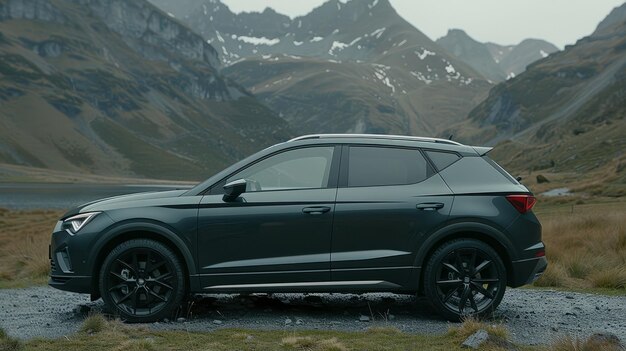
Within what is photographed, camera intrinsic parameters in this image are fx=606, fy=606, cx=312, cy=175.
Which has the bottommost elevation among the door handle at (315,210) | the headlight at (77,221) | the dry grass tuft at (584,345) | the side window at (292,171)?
the dry grass tuft at (584,345)

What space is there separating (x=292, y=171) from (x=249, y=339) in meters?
2.20

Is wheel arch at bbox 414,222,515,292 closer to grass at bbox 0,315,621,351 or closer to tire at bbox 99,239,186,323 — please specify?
grass at bbox 0,315,621,351

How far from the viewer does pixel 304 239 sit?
7172 millimetres

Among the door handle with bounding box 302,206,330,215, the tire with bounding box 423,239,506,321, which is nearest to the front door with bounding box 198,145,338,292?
the door handle with bounding box 302,206,330,215

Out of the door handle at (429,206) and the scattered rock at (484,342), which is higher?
the door handle at (429,206)

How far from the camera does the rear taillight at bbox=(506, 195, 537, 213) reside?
7.32 metres

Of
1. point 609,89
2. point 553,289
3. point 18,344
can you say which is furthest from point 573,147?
point 18,344

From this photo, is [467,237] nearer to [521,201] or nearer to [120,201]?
[521,201]

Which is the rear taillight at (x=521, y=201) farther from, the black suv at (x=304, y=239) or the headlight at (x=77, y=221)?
the headlight at (x=77, y=221)

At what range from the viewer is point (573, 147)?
366ft

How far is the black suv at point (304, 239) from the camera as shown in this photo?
714cm

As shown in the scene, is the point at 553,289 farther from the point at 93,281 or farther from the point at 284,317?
the point at 93,281

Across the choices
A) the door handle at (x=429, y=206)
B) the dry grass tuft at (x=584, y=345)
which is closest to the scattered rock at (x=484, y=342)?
the dry grass tuft at (x=584, y=345)

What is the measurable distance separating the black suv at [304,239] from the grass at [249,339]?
29.4 inches
